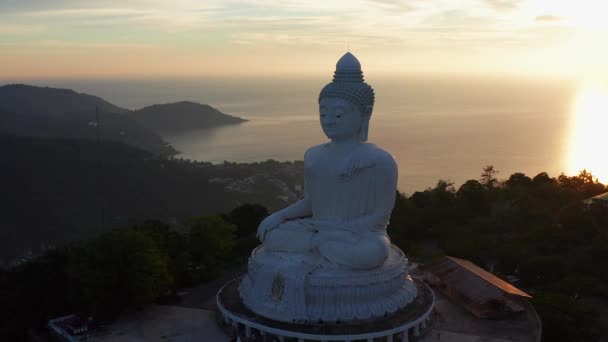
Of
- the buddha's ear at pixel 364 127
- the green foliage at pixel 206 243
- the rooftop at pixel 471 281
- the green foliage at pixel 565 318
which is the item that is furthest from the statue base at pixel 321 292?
the green foliage at pixel 206 243

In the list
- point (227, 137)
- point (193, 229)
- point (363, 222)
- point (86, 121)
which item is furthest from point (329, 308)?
point (227, 137)

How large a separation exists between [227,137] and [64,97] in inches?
1205

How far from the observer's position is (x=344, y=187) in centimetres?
1543

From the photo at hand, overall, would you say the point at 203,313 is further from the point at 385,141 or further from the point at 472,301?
the point at 385,141

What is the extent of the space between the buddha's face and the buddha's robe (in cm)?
54

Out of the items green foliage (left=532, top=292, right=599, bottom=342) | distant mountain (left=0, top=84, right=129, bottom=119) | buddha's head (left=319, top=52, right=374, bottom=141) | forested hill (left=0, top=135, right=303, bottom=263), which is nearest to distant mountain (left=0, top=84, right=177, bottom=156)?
distant mountain (left=0, top=84, right=129, bottom=119)

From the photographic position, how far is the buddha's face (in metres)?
15.6

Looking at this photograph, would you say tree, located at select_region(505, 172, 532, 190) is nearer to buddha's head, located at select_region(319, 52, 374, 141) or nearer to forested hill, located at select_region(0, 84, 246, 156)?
buddha's head, located at select_region(319, 52, 374, 141)

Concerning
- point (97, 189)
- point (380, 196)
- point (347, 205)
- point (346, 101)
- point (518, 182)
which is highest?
point (346, 101)

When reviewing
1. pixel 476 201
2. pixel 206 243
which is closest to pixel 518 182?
pixel 476 201

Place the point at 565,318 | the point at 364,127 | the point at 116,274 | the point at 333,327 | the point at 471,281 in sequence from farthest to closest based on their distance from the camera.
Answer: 1. the point at 471,281
2. the point at 116,274
3. the point at 364,127
4. the point at 565,318
5. the point at 333,327

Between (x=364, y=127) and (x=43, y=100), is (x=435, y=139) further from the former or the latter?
(x=364, y=127)

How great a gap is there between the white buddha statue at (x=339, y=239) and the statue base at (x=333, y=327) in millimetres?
218

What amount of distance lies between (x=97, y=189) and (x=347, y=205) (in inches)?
1469
